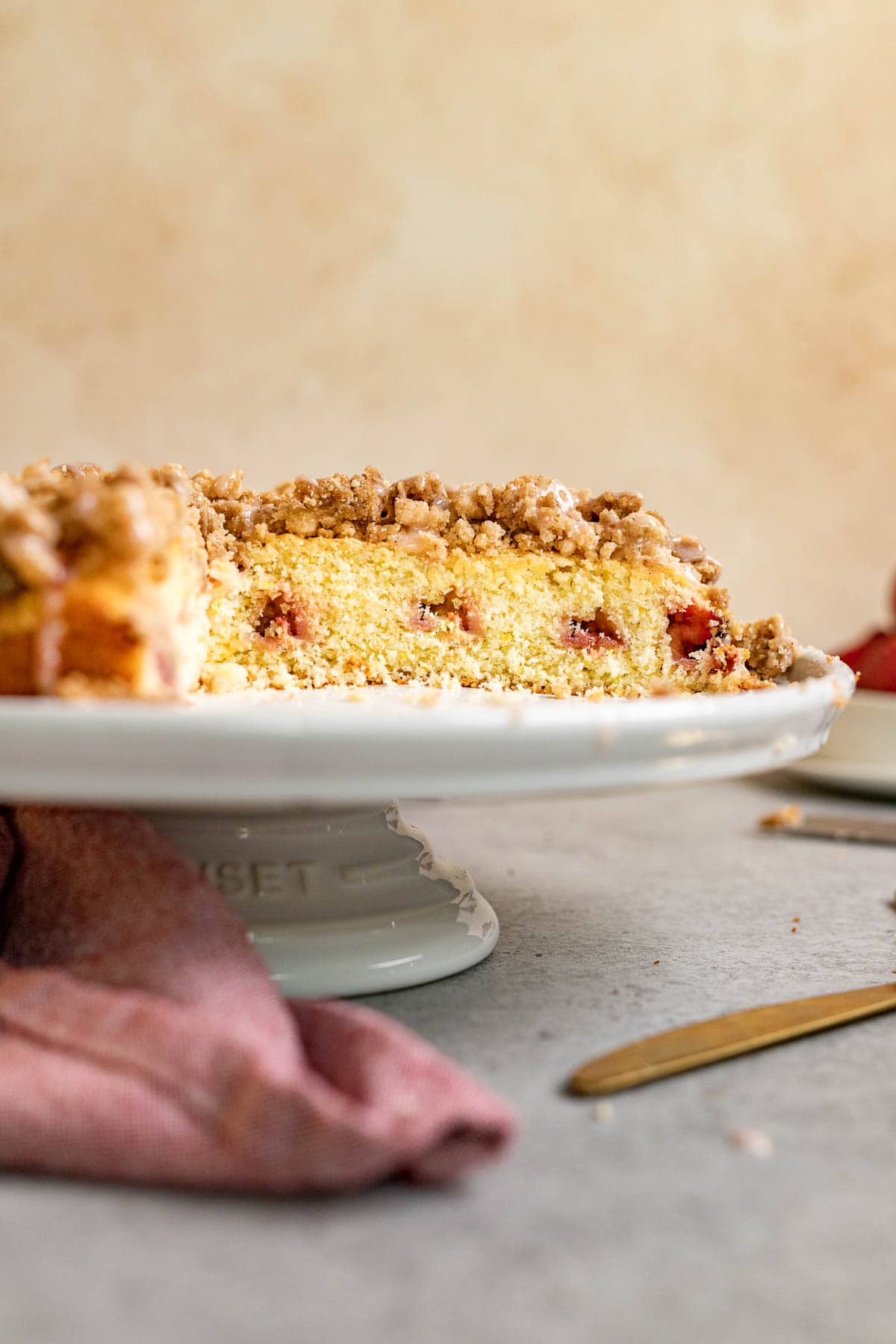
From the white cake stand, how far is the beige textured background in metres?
1.95

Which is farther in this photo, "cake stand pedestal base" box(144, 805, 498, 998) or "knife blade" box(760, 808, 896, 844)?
"knife blade" box(760, 808, 896, 844)

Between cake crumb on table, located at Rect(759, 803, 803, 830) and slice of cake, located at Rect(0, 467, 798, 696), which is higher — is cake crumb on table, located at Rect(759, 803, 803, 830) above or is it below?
below

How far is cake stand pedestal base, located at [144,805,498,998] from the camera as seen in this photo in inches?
43.1

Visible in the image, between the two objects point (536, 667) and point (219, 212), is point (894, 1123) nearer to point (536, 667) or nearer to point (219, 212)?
point (536, 667)

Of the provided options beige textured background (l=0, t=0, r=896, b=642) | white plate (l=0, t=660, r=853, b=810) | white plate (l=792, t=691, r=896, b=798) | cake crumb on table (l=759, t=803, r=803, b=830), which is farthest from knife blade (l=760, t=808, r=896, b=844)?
beige textured background (l=0, t=0, r=896, b=642)

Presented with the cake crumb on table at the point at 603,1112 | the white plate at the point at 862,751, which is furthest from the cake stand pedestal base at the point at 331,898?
the white plate at the point at 862,751

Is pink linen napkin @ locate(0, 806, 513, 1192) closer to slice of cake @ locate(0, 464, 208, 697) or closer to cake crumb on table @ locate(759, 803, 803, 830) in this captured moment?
slice of cake @ locate(0, 464, 208, 697)

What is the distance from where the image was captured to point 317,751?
2.66ft

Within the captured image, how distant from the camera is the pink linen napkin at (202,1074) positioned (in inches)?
28.8

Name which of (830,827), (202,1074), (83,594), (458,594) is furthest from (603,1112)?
(830,827)

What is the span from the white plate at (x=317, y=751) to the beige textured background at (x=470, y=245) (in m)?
2.28

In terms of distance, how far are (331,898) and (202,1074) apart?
0.37m

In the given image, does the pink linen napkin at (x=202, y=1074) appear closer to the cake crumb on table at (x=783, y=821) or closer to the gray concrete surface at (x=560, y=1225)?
the gray concrete surface at (x=560, y=1225)

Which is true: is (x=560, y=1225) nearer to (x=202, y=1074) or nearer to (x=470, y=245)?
(x=202, y=1074)
